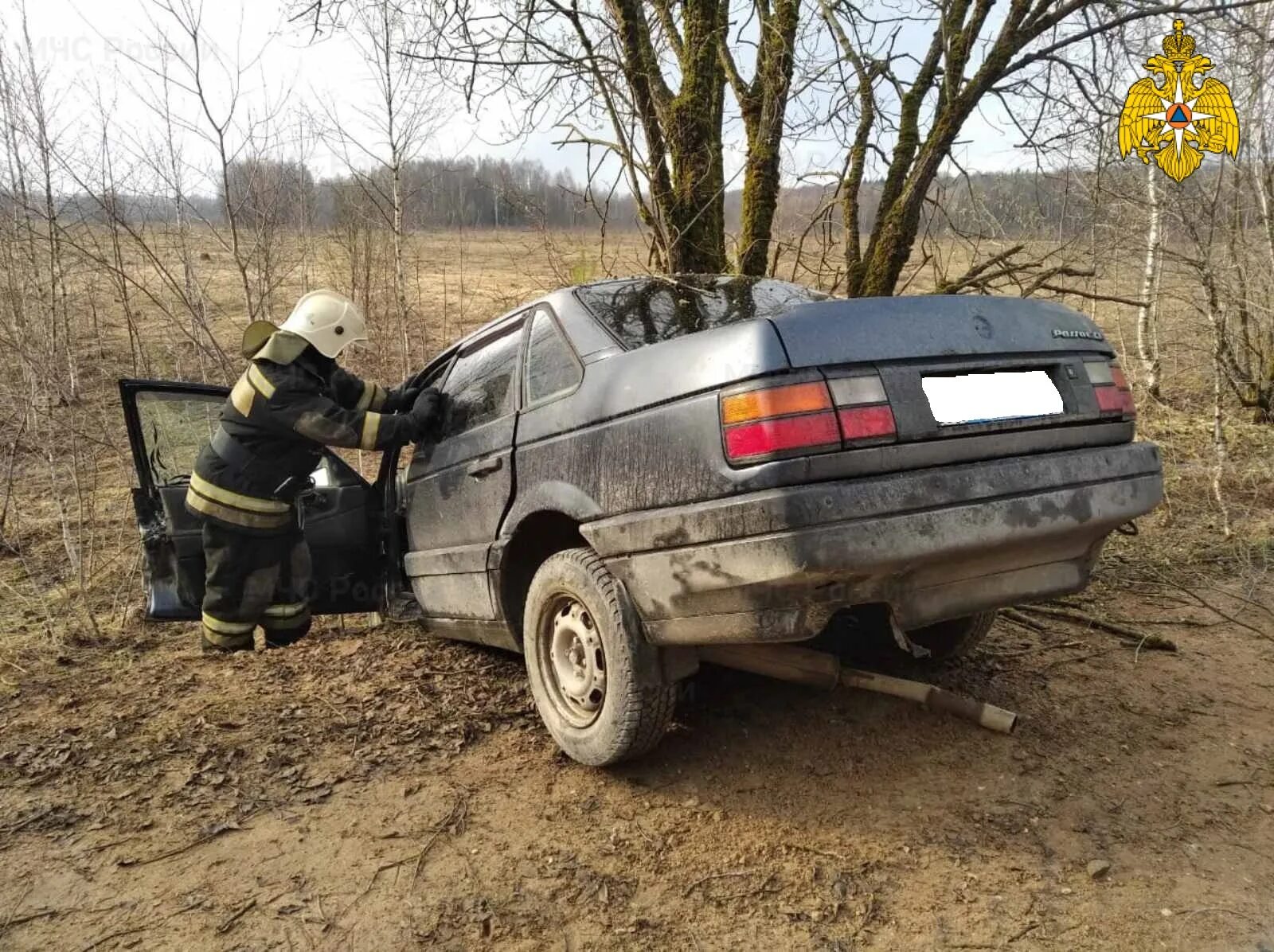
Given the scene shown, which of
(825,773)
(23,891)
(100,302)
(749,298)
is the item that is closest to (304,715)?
(23,891)

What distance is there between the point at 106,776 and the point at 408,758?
1.10 metres

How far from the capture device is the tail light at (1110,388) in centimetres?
268

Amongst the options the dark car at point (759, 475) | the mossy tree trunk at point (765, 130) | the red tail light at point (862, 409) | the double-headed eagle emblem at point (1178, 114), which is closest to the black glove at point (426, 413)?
the dark car at point (759, 475)

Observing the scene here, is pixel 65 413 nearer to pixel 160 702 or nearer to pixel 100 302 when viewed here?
pixel 160 702

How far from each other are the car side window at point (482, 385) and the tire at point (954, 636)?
1.92 meters

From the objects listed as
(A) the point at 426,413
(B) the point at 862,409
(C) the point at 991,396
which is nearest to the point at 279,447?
(A) the point at 426,413

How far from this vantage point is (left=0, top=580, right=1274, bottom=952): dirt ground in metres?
2.14

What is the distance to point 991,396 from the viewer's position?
245cm

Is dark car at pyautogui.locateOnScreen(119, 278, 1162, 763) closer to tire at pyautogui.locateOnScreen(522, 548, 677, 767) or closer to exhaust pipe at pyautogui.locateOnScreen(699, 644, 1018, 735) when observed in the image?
tire at pyautogui.locateOnScreen(522, 548, 677, 767)

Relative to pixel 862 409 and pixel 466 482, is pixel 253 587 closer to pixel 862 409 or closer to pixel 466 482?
pixel 466 482

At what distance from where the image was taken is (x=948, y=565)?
2316 mm

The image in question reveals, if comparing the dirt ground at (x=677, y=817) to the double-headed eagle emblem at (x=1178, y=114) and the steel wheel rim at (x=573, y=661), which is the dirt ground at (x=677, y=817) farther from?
the double-headed eagle emblem at (x=1178, y=114)

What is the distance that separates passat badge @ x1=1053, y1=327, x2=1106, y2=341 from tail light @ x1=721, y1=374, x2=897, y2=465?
2.71 ft

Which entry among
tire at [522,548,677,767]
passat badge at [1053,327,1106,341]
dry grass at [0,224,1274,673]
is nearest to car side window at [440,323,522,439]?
tire at [522,548,677,767]
